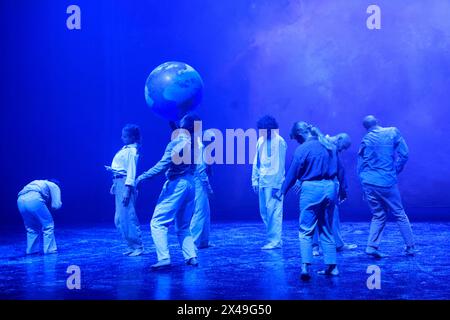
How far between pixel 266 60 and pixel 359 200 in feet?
10.4

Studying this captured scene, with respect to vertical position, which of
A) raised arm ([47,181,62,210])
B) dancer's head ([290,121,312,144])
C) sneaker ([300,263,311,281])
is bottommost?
sneaker ([300,263,311,281])

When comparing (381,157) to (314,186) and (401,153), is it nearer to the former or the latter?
(401,153)

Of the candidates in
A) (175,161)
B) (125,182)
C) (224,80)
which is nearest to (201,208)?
(125,182)

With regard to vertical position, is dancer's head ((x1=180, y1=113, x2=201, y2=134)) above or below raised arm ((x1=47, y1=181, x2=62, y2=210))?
above

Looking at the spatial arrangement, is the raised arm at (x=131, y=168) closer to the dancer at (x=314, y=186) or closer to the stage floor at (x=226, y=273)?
the stage floor at (x=226, y=273)

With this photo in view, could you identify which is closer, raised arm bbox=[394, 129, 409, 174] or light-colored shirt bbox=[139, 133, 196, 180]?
light-colored shirt bbox=[139, 133, 196, 180]

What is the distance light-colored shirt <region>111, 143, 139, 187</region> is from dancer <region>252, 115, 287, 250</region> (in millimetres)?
1551

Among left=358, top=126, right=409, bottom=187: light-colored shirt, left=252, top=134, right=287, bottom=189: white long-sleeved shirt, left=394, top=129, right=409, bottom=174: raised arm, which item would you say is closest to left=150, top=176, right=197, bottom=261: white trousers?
left=252, top=134, right=287, bottom=189: white long-sleeved shirt

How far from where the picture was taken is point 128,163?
6.67 m

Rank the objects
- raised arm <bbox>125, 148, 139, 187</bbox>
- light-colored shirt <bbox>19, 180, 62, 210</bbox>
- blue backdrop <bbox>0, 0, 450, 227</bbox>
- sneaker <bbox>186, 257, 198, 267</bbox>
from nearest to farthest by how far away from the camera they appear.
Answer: sneaker <bbox>186, 257, 198, 267</bbox>
raised arm <bbox>125, 148, 139, 187</bbox>
light-colored shirt <bbox>19, 180, 62, 210</bbox>
blue backdrop <bbox>0, 0, 450, 227</bbox>

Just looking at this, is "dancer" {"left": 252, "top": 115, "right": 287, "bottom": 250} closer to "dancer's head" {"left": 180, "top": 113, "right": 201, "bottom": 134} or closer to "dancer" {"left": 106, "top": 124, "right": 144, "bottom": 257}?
"dancer's head" {"left": 180, "top": 113, "right": 201, "bottom": 134}

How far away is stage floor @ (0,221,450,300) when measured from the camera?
198 inches
